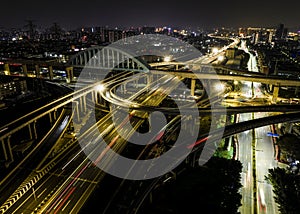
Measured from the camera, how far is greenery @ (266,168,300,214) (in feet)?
39.9

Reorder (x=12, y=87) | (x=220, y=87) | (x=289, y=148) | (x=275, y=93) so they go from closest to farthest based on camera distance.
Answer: (x=289, y=148), (x=275, y=93), (x=12, y=87), (x=220, y=87)

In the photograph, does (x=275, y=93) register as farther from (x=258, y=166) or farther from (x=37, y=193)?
(x=37, y=193)

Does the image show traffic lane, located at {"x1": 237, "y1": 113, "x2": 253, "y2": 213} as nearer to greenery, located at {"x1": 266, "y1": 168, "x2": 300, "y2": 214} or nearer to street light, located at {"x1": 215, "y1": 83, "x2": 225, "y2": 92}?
greenery, located at {"x1": 266, "y1": 168, "x2": 300, "y2": 214}

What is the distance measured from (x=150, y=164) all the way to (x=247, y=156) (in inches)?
357

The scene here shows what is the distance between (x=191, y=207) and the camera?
12.2 metres

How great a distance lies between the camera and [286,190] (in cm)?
1323

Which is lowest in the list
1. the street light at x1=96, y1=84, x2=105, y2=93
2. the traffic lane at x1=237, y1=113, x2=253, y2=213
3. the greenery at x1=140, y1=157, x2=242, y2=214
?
the traffic lane at x1=237, y1=113, x2=253, y2=213

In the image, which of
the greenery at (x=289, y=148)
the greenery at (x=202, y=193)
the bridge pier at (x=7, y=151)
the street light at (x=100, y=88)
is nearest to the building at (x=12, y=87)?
the street light at (x=100, y=88)

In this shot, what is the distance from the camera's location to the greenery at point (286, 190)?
1217 centimetres

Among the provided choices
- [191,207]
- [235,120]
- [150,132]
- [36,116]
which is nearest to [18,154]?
[36,116]

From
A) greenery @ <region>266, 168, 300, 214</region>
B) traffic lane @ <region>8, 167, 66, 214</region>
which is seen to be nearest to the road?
greenery @ <region>266, 168, 300, 214</region>

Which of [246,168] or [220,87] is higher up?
[220,87]

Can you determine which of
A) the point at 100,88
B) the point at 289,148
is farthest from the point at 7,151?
the point at 289,148

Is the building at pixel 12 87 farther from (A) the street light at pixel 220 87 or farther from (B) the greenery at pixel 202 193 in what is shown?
(A) the street light at pixel 220 87
